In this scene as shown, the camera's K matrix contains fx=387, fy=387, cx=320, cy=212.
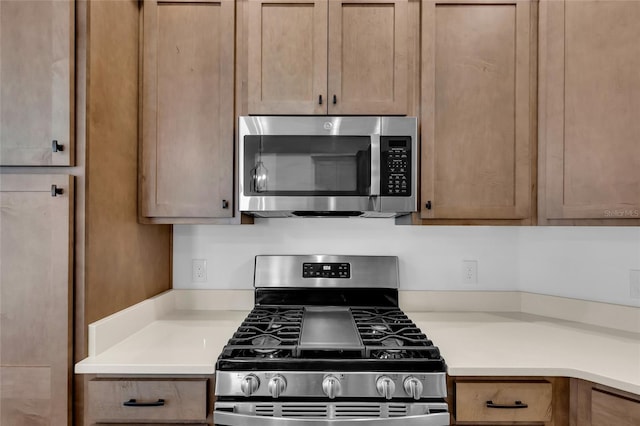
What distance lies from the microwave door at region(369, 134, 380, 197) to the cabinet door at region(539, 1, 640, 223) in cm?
69

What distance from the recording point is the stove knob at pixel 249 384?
1213 millimetres

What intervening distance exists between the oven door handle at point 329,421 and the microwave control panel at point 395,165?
820mm

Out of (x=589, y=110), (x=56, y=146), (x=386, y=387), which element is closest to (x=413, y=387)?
(x=386, y=387)

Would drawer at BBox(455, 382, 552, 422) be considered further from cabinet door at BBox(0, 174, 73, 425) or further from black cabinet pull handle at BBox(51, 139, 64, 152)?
black cabinet pull handle at BBox(51, 139, 64, 152)

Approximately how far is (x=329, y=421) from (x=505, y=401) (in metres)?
0.57

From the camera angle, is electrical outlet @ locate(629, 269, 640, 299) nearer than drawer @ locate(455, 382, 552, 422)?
No

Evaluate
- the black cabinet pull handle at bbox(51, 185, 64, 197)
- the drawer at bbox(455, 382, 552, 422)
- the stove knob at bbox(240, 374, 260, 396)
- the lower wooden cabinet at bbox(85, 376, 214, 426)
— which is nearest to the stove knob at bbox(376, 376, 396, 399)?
the drawer at bbox(455, 382, 552, 422)

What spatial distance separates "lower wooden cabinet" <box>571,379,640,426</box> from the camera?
44.1 inches

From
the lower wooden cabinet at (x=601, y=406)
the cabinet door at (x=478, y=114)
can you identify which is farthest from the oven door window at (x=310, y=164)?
Answer: the lower wooden cabinet at (x=601, y=406)

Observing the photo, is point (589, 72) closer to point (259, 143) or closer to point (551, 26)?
point (551, 26)

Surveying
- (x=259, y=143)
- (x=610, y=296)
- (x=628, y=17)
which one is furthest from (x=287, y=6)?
(x=610, y=296)

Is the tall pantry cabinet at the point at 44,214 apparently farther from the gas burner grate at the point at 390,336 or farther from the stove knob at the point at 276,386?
the gas burner grate at the point at 390,336

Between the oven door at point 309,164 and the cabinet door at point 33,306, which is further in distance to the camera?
the oven door at point 309,164

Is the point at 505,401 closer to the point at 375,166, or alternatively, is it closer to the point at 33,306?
the point at 375,166
